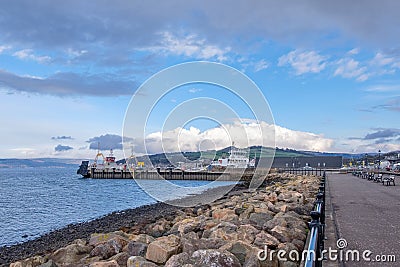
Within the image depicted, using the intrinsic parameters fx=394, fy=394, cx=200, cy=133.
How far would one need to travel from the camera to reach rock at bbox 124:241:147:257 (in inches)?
277

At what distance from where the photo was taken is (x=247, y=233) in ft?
23.8

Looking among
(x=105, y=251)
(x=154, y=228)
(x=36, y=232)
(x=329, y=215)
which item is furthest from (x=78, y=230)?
(x=329, y=215)

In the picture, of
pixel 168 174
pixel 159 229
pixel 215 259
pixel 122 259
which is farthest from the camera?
pixel 168 174

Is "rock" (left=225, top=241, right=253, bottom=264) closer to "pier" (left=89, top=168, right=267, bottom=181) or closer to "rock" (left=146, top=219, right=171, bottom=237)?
"rock" (left=146, top=219, right=171, bottom=237)

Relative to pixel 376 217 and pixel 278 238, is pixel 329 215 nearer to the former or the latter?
pixel 376 217

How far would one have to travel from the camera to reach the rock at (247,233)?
23.2 ft

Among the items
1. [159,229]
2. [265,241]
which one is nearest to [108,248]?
[265,241]

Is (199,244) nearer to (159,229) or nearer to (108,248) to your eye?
(108,248)

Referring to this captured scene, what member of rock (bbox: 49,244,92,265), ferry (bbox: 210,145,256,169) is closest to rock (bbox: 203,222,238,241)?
rock (bbox: 49,244,92,265)

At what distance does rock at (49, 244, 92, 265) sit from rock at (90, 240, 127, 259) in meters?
0.58

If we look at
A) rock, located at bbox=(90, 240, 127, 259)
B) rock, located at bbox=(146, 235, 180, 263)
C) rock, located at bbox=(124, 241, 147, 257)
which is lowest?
rock, located at bbox=(90, 240, 127, 259)

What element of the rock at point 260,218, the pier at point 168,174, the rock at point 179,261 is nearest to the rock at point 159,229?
the rock at point 260,218

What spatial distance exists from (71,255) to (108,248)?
1.13m

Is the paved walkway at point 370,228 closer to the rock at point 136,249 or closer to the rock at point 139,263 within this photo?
the rock at point 139,263
